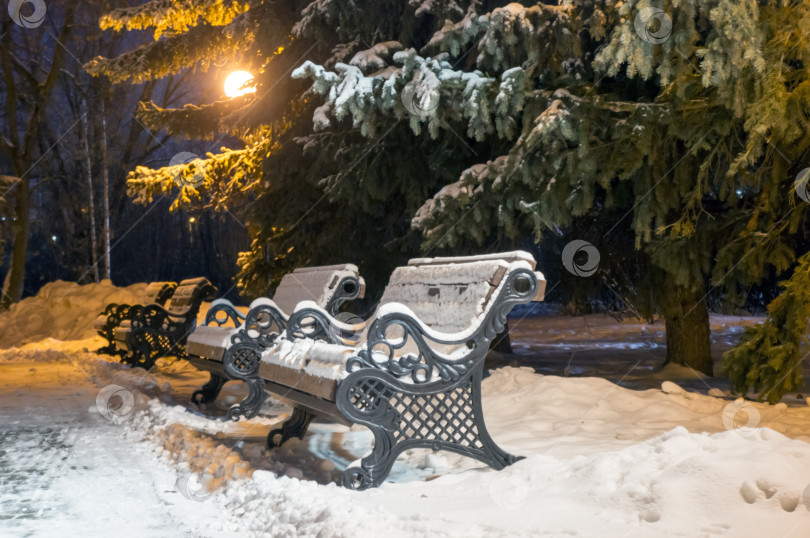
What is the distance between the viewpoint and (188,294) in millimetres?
9305

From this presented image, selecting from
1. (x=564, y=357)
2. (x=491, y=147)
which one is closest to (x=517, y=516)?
(x=491, y=147)

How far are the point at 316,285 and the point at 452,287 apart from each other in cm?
236

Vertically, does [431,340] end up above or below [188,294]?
above

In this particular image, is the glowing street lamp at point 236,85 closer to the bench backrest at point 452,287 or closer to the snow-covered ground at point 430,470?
the snow-covered ground at point 430,470

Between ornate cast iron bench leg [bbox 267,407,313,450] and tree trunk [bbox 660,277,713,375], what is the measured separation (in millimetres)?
5083

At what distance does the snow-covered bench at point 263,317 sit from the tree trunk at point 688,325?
13.0 ft

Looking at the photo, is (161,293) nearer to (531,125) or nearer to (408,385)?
(531,125)

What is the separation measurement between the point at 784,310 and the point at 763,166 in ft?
4.69

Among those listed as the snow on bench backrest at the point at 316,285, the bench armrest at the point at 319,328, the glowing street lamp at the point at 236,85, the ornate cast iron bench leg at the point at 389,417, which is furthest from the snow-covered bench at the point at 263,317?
the glowing street lamp at the point at 236,85

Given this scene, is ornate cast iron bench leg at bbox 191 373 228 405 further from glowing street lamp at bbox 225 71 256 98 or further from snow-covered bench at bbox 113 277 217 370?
glowing street lamp at bbox 225 71 256 98

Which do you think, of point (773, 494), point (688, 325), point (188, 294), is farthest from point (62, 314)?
point (773, 494)

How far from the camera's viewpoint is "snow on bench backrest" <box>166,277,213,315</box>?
9.16m

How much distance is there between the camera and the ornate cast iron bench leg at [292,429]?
475 cm

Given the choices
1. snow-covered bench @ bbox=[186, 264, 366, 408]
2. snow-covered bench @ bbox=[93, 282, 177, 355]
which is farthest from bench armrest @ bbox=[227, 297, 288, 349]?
snow-covered bench @ bbox=[93, 282, 177, 355]
